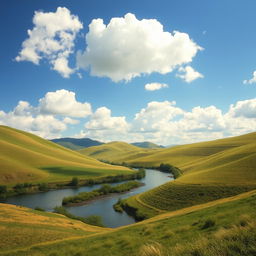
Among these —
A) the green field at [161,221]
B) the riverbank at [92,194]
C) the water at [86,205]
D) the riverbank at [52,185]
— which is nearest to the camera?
the green field at [161,221]

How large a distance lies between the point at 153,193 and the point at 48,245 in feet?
249

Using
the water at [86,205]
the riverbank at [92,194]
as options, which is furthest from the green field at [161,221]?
the riverbank at [92,194]

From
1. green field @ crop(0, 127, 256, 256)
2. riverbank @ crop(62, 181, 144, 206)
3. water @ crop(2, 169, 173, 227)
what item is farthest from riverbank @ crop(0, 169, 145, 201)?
riverbank @ crop(62, 181, 144, 206)

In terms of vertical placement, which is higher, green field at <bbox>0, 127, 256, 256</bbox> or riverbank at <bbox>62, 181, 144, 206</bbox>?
green field at <bbox>0, 127, 256, 256</bbox>

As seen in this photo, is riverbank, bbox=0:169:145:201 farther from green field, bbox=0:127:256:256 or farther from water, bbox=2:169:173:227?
green field, bbox=0:127:256:256

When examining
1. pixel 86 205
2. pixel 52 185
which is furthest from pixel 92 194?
pixel 52 185

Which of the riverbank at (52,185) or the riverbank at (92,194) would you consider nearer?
the riverbank at (92,194)

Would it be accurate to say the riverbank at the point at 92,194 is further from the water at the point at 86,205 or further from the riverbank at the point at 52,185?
the riverbank at the point at 52,185

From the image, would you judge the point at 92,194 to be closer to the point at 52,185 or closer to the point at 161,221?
the point at 52,185

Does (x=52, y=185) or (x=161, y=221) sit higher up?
(x=161, y=221)

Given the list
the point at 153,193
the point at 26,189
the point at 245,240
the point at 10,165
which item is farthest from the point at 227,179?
the point at 10,165

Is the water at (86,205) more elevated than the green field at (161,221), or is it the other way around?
the green field at (161,221)

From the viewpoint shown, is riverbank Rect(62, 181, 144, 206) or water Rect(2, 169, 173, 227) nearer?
water Rect(2, 169, 173, 227)

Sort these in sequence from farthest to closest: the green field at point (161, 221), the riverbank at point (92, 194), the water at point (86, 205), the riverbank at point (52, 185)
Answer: the riverbank at point (52, 185)
the riverbank at point (92, 194)
the water at point (86, 205)
the green field at point (161, 221)
